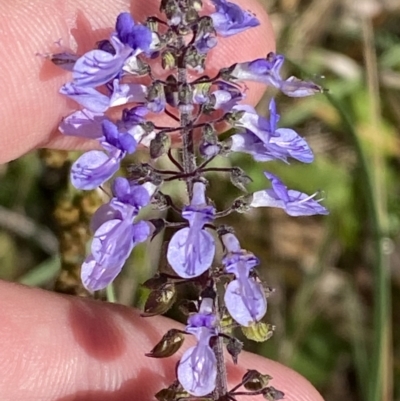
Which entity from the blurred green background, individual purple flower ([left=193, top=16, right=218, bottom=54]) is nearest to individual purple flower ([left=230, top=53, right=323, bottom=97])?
individual purple flower ([left=193, top=16, right=218, bottom=54])

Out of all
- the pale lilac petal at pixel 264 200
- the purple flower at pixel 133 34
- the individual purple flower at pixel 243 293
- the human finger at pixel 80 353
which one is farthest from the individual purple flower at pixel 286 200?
the human finger at pixel 80 353

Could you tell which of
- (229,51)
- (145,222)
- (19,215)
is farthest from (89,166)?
(19,215)

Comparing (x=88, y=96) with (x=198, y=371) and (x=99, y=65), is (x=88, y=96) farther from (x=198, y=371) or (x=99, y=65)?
(x=198, y=371)

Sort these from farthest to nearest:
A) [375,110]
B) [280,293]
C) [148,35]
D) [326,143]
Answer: [326,143] → [280,293] → [375,110] → [148,35]

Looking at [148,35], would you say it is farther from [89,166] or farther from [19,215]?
[19,215]

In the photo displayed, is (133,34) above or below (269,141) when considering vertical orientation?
above

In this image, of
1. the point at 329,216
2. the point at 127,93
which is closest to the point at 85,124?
the point at 127,93

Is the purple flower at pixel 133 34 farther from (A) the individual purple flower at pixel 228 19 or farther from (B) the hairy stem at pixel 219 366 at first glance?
(B) the hairy stem at pixel 219 366
